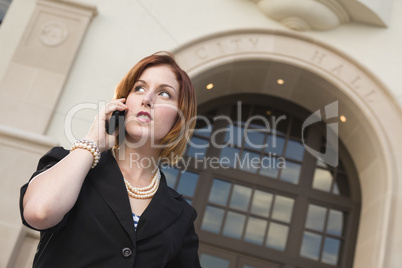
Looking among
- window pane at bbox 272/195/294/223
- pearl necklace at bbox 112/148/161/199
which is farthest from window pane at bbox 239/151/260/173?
pearl necklace at bbox 112/148/161/199

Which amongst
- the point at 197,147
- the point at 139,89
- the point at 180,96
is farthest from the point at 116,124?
the point at 197,147

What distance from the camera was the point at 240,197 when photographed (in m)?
6.23

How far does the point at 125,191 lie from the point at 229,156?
16.2 ft

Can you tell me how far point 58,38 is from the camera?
17.5ft

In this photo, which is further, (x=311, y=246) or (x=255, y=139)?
(x=255, y=139)

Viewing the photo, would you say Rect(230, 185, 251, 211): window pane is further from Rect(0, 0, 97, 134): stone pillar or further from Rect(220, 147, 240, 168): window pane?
Rect(0, 0, 97, 134): stone pillar

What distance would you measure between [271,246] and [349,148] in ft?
6.11

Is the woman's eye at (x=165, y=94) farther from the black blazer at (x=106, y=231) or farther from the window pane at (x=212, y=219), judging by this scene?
the window pane at (x=212, y=219)

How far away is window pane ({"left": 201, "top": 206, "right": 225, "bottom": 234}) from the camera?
605cm

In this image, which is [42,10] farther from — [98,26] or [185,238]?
[185,238]

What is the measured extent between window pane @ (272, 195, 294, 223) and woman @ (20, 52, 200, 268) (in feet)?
14.7

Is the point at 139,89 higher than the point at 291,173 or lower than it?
lower

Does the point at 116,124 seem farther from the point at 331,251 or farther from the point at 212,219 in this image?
the point at 331,251

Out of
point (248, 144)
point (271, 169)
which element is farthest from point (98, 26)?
point (271, 169)
